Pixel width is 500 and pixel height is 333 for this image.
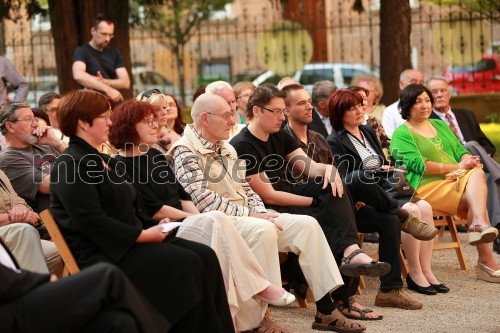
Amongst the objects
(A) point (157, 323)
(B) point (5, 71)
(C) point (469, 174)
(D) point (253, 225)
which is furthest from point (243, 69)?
(A) point (157, 323)

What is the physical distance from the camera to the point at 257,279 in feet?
21.3

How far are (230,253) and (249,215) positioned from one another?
0.79 metres

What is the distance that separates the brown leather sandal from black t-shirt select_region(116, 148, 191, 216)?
1312 mm

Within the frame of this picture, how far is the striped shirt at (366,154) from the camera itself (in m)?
8.47

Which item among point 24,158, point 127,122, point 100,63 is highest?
point 100,63

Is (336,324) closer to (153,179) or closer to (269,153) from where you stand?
(269,153)

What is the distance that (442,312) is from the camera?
762 centimetres

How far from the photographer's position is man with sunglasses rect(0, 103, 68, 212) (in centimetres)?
721

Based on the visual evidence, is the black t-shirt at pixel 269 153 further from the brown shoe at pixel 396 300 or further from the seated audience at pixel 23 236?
the seated audience at pixel 23 236

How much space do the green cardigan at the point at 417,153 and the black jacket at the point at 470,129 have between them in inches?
47.7

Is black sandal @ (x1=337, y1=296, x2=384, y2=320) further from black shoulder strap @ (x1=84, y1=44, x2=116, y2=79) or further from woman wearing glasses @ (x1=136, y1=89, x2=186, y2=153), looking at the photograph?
black shoulder strap @ (x1=84, y1=44, x2=116, y2=79)

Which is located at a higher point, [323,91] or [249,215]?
[323,91]

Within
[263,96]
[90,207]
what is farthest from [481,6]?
[90,207]

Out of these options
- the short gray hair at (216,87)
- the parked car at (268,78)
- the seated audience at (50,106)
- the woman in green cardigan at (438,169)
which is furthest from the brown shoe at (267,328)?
the parked car at (268,78)
